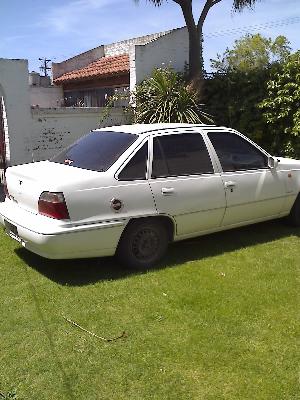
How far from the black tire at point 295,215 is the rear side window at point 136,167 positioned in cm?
254

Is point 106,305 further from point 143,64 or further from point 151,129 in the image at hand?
Result: point 143,64

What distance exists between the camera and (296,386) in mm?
2967

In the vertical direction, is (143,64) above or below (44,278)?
above

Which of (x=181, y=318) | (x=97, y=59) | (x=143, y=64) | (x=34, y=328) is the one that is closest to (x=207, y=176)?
(x=181, y=318)

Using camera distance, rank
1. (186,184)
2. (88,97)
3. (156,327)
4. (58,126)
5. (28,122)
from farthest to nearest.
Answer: (88,97) < (58,126) < (28,122) < (186,184) < (156,327)

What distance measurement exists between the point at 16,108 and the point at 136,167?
510cm

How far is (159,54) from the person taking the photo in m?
11.4

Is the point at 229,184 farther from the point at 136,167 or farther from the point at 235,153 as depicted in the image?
the point at 136,167

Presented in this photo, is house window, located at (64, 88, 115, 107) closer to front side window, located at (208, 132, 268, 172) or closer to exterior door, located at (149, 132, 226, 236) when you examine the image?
front side window, located at (208, 132, 268, 172)

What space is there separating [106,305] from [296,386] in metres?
1.78

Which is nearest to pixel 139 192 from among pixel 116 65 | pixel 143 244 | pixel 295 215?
pixel 143 244

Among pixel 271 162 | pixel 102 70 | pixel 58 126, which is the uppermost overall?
pixel 102 70

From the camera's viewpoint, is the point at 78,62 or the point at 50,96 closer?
the point at 50,96

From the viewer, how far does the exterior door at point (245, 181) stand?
18.1 ft
